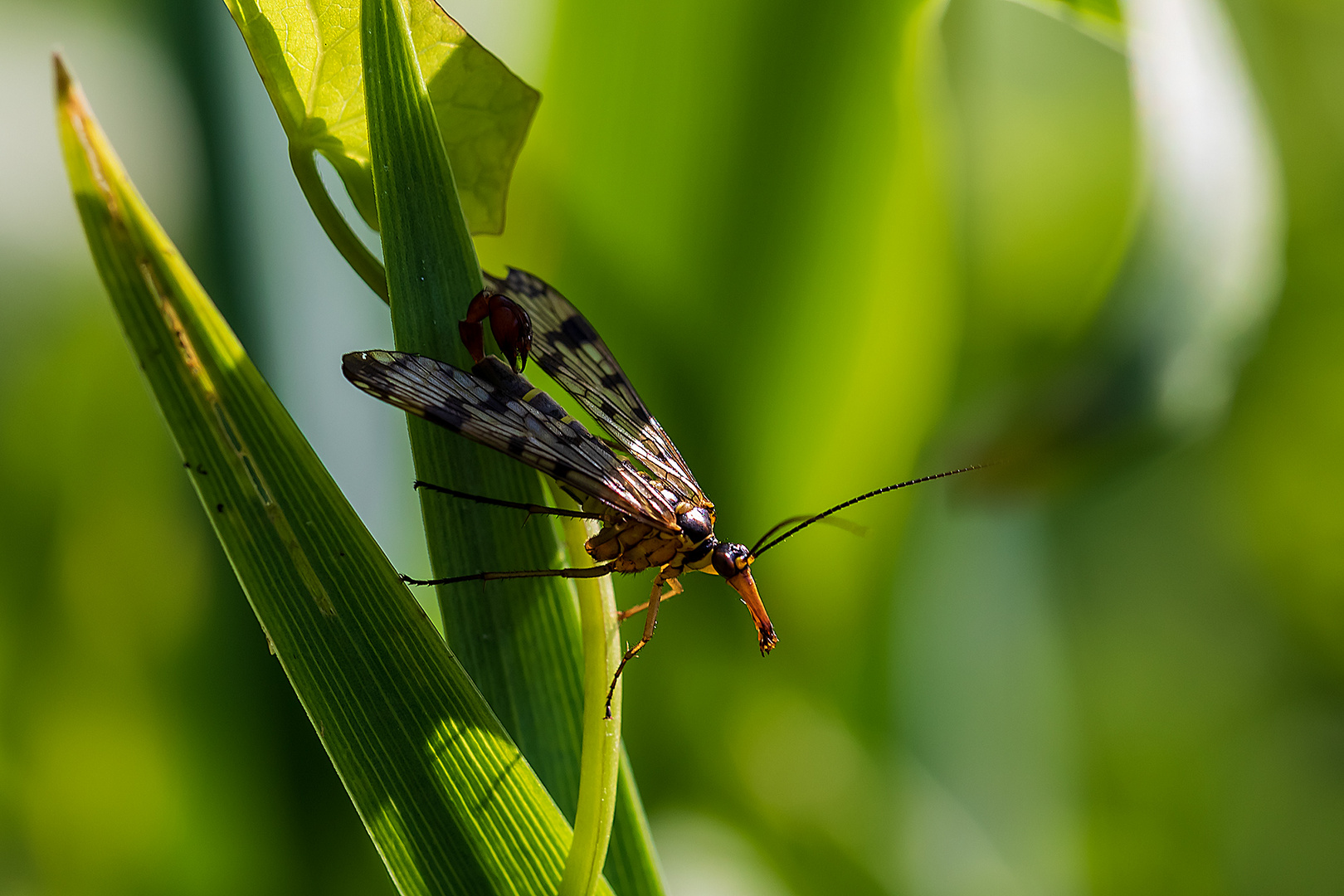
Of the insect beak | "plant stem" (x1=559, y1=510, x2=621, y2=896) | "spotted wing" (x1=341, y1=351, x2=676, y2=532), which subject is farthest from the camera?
the insect beak

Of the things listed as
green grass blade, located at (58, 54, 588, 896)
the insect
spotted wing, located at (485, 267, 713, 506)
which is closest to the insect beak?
the insect

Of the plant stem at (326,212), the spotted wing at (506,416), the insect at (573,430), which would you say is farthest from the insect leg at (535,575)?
the plant stem at (326,212)

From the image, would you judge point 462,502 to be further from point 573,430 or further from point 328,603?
point 573,430

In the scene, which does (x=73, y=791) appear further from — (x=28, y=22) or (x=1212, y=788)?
(x=1212, y=788)

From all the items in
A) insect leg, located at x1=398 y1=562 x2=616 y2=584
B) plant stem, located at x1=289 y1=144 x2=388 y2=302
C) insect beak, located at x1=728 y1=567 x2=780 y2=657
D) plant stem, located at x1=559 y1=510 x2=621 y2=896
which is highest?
plant stem, located at x1=289 y1=144 x2=388 y2=302

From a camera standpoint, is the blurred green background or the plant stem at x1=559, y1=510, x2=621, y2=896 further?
the blurred green background

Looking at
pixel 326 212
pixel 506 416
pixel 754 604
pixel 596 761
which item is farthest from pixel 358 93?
pixel 754 604

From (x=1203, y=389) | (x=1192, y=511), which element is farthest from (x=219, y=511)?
(x=1192, y=511)

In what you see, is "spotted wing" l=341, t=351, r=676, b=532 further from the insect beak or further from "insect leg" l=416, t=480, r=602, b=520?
the insect beak
